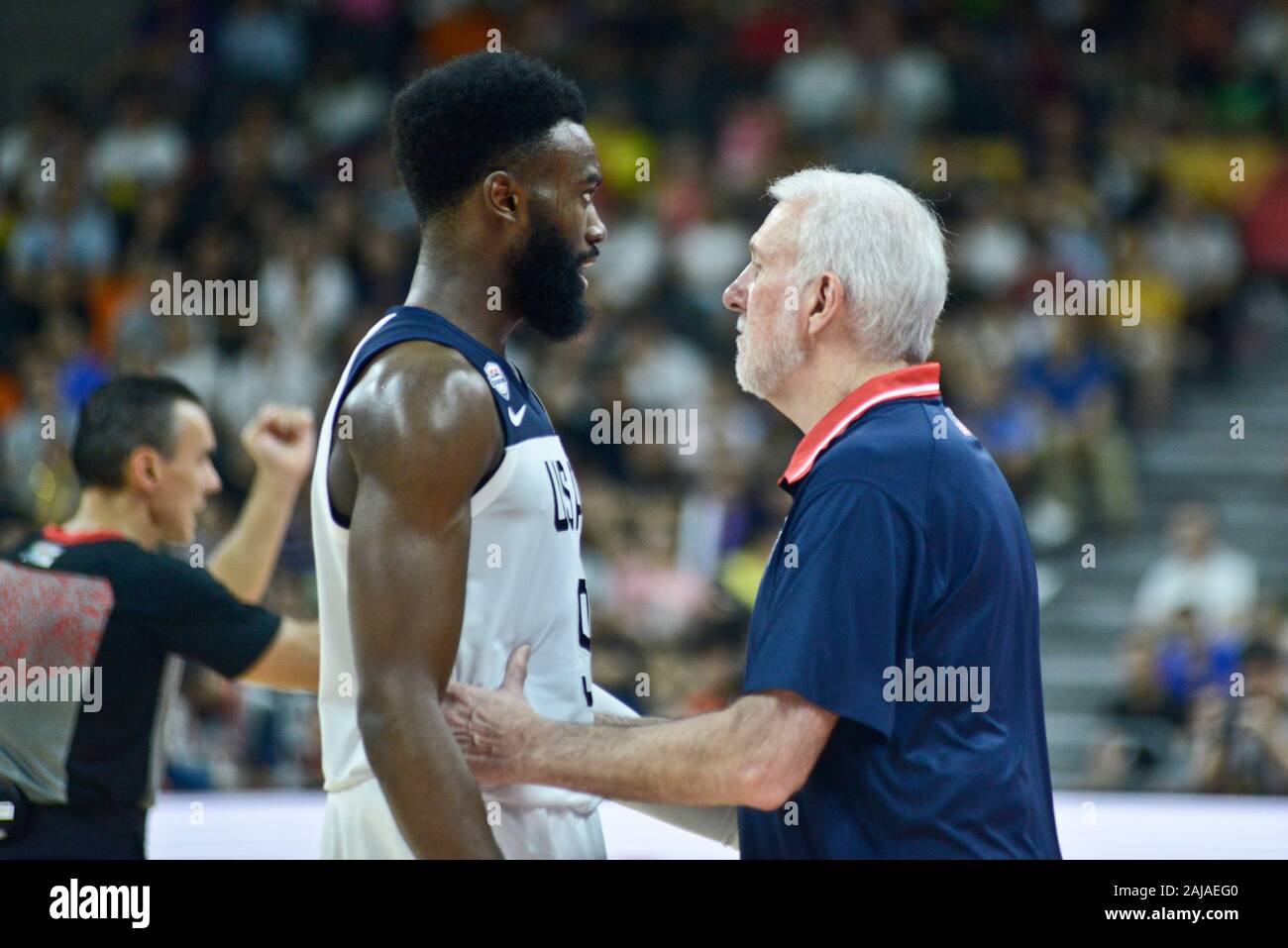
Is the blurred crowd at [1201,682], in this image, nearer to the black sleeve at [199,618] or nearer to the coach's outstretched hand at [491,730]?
the black sleeve at [199,618]

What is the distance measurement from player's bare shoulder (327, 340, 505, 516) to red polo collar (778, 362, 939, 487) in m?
0.52

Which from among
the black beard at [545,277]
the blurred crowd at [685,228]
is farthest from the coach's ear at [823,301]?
the blurred crowd at [685,228]

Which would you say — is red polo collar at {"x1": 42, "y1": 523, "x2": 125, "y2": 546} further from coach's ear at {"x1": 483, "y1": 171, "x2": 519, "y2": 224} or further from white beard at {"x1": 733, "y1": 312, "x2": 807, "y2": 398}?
white beard at {"x1": 733, "y1": 312, "x2": 807, "y2": 398}

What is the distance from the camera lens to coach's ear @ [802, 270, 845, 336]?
2914 mm

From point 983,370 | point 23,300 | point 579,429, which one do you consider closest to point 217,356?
point 23,300

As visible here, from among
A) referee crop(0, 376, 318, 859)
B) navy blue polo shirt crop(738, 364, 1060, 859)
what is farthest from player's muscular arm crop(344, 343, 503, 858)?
referee crop(0, 376, 318, 859)

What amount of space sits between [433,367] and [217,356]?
22.9ft

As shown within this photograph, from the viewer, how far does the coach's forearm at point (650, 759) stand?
2.70 metres

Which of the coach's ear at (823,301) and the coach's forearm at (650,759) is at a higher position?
the coach's ear at (823,301)

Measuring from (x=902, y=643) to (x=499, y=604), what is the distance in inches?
27.7

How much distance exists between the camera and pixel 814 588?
268 centimetres

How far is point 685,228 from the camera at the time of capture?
396 inches

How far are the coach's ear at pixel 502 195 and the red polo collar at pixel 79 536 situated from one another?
4.93 ft

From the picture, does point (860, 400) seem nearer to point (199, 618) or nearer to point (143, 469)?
point (199, 618)
